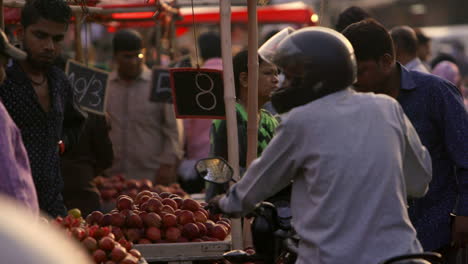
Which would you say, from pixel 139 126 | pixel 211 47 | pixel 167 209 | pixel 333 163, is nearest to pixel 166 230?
pixel 167 209

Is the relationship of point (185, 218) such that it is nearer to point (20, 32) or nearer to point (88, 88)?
point (20, 32)

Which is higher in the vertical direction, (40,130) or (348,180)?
(348,180)

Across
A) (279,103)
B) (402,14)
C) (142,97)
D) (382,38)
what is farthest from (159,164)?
(402,14)

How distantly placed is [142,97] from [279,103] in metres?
6.10

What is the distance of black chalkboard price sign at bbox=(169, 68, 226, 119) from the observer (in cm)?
535

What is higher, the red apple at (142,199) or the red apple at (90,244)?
the red apple at (90,244)

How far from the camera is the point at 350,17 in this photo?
648 cm

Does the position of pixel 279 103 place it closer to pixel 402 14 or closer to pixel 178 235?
pixel 178 235

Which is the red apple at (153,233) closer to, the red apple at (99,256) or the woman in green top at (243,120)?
the woman in green top at (243,120)

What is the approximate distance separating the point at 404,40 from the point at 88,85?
2.83 metres

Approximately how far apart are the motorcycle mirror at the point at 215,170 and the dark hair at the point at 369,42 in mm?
1031

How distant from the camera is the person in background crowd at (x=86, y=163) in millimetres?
7527

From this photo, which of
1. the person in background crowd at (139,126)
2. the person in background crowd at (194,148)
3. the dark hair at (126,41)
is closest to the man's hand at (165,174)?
the person in background crowd at (139,126)

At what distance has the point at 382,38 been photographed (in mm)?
4457
